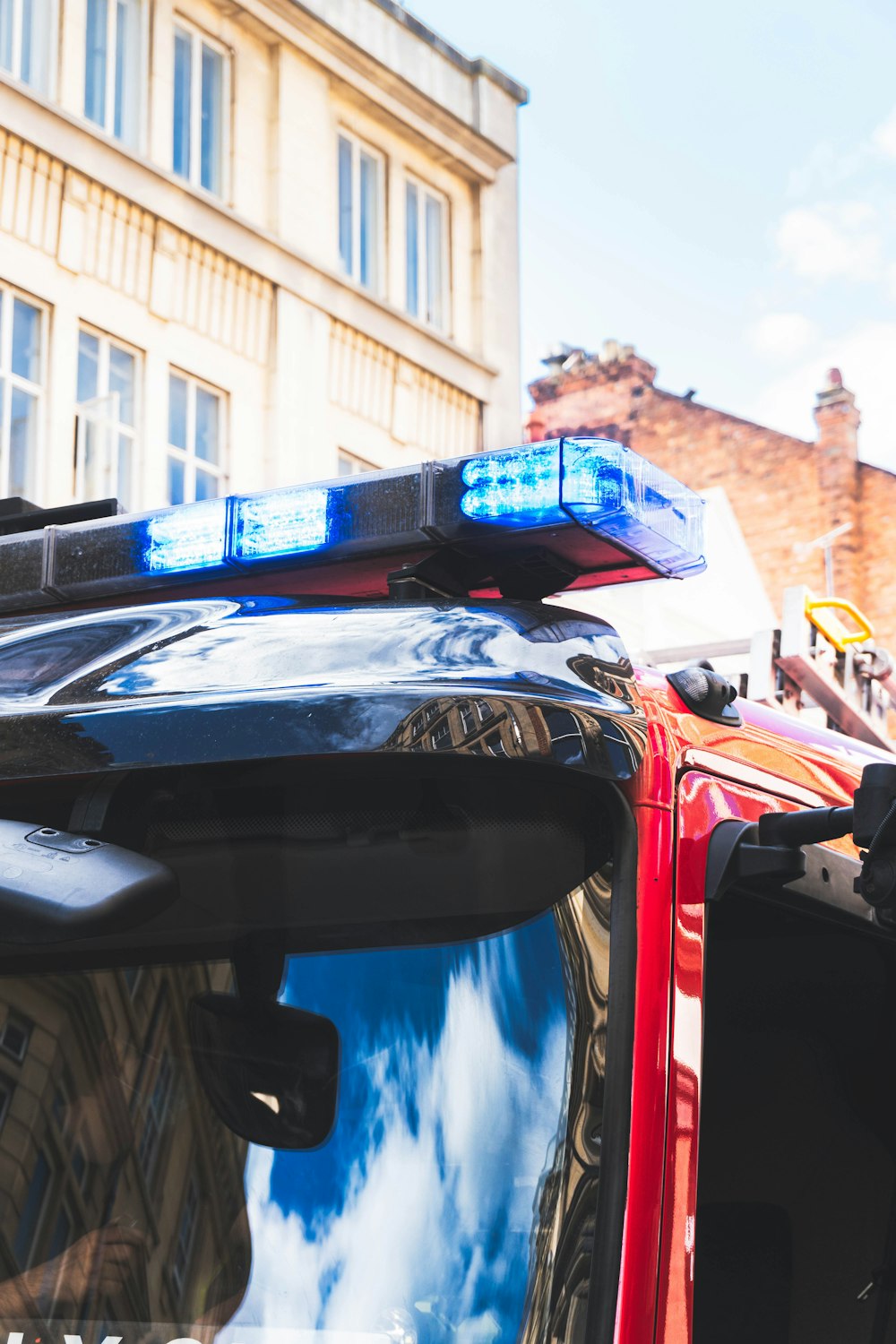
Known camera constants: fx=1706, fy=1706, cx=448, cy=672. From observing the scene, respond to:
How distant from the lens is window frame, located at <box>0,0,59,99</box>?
12.0 m

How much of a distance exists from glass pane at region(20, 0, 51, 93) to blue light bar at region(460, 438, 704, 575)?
1114 centimetres

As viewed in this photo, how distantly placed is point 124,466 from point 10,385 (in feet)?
3.62

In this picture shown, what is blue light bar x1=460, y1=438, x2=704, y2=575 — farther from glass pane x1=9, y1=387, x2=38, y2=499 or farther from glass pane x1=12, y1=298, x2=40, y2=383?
glass pane x1=12, y1=298, x2=40, y2=383

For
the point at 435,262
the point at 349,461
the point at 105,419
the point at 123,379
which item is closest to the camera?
the point at 105,419

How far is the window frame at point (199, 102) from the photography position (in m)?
13.3

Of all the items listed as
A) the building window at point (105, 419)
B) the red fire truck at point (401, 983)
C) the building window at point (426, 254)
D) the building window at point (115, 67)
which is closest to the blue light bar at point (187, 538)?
the red fire truck at point (401, 983)

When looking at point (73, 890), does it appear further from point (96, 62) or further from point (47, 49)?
point (96, 62)

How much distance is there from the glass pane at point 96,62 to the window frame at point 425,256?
11.3ft

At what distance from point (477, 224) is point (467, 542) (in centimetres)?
1447

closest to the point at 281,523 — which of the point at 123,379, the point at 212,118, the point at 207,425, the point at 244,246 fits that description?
the point at 123,379

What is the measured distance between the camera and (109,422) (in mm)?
12195

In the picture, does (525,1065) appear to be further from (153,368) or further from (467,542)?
(153,368)


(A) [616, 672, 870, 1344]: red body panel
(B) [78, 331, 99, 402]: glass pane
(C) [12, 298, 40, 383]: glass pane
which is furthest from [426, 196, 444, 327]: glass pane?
(A) [616, 672, 870, 1344]: red body panel

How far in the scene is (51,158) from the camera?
12094 mm
